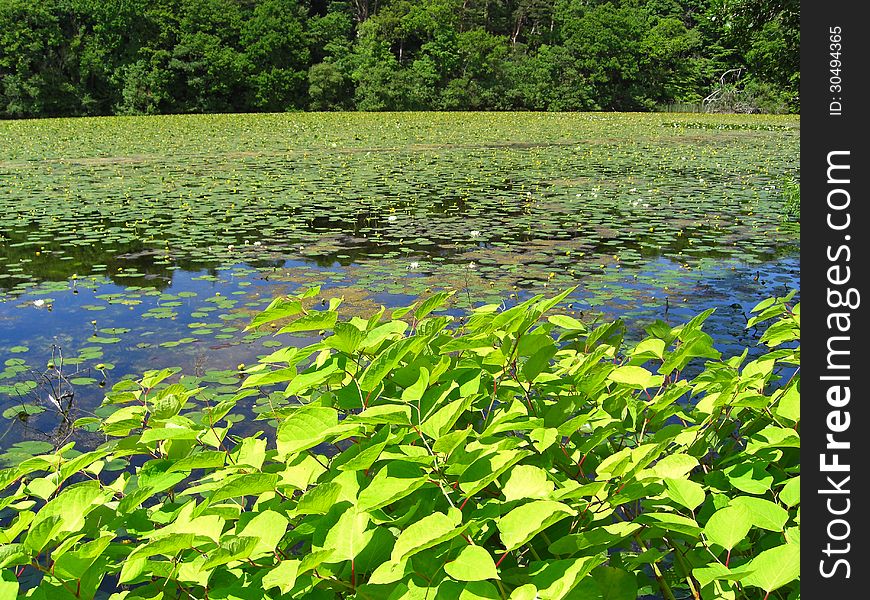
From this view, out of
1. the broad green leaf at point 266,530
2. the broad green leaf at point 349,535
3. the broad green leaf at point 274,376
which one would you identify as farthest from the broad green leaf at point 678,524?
the broad green leaf at point 274,376

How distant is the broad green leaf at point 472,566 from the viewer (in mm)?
759

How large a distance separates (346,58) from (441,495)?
32.5 meters

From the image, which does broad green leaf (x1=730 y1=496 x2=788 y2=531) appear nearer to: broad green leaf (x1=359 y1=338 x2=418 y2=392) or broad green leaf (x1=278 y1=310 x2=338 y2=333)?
broad green leaf (x1=359 y1=338 x2=418 y2=392)

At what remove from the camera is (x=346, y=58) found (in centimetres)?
3148

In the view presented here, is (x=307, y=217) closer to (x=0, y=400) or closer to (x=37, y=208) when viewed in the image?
(x=37, y=208)

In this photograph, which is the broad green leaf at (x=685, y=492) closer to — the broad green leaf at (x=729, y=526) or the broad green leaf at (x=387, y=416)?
the broad green leaf at (x=729, y=526)

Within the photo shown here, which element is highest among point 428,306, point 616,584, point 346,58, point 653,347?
point 346,58

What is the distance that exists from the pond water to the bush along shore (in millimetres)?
337

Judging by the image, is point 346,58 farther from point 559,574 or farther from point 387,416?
point 559,574

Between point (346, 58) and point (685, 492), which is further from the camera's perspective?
point (346, 58)

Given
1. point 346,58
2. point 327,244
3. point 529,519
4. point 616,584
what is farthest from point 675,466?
point 346,58

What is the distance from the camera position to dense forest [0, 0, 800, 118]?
2700 cm

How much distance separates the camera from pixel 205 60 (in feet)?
93.9

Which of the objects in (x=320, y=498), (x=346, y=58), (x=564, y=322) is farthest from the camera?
(x=346, y=58)
